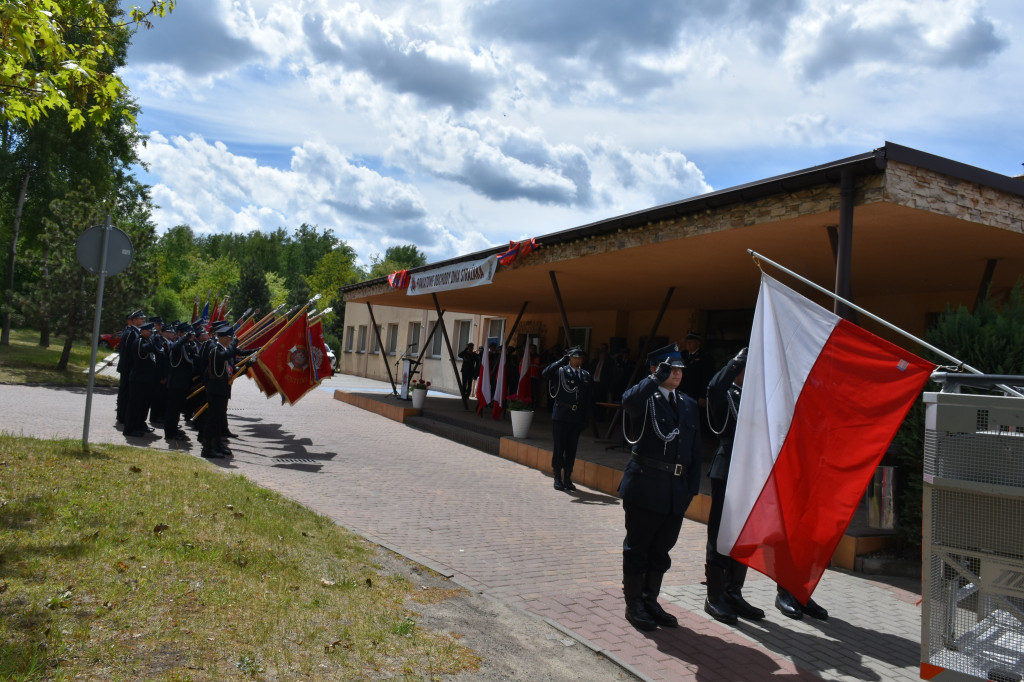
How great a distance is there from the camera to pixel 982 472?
3014mm

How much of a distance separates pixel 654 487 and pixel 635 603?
0.80 meters

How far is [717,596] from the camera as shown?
17.4 ft

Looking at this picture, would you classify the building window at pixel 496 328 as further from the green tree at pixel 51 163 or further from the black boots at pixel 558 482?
the black boots at pixel 558 482

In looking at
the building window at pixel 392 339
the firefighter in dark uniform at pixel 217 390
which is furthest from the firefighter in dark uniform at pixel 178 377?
the building window at pixel 392 339

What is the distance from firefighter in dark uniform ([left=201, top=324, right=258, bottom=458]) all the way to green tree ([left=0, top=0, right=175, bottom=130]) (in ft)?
12.1

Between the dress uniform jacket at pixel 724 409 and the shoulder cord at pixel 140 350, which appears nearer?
the dress uniform jacket at pixel 724 409

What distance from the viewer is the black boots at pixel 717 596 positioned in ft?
17.2

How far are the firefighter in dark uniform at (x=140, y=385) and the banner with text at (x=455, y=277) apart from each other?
5444 mm

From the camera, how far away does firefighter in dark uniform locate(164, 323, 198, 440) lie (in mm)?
11359

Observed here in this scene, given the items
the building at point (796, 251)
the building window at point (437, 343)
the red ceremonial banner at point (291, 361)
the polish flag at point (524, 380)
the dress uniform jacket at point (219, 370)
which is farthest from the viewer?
the building window at point (437, 343)

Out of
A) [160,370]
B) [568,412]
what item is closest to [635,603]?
[568,412]

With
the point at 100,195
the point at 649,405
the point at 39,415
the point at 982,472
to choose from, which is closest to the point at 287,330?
the point at 39,415

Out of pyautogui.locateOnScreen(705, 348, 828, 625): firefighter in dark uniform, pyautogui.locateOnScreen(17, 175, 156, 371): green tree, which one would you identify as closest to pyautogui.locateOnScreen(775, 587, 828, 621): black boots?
pyautogui.locateOnScreen(705, 348, 828, 625): firefighter in dark uniform

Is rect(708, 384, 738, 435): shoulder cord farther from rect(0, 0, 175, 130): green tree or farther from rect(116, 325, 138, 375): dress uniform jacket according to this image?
rect(116, 325, 138, 375): dress uniform jacket
